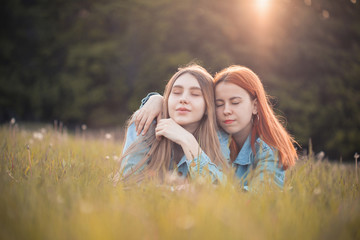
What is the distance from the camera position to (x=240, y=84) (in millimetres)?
2777

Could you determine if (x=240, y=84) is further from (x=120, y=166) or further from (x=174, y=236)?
(x=174, y=236)

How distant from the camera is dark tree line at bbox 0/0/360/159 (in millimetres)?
10891

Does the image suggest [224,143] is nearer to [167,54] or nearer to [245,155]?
[245,155]

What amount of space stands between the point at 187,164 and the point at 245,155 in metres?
0.65

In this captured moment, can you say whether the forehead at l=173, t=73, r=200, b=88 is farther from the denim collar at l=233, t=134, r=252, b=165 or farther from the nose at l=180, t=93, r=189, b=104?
the denim collar at l=233, t=134, r=252, b=165

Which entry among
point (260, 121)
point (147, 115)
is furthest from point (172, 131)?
point (260, 121)

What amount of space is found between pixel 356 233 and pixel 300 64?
11406 millimetres

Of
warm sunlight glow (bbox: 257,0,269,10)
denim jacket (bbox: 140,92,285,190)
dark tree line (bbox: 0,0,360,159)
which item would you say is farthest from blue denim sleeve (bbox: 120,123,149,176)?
warm sunlight glow (bbox: 257,0,269,10)

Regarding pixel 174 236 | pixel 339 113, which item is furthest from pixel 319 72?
pixel 174 236

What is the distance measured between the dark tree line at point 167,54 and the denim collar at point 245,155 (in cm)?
826

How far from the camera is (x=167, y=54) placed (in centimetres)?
1251

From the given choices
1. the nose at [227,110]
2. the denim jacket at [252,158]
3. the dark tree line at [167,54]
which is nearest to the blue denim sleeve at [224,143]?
the denim jacket at [252,158]

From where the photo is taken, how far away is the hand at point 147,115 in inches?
105

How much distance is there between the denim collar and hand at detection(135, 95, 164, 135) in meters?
0.87
